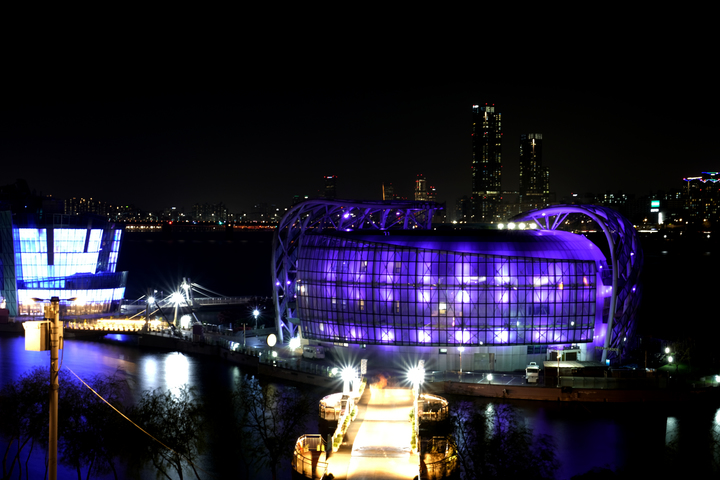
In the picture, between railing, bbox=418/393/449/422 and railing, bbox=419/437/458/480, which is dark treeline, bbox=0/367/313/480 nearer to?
railing, bbox=418/393/449/422

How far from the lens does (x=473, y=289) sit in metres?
78.6

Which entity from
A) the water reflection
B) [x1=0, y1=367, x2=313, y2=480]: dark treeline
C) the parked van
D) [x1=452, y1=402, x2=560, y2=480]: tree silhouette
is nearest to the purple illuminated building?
the parked van

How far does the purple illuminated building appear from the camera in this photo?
3088 inches

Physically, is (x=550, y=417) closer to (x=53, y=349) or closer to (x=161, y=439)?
(x=161, y=439)

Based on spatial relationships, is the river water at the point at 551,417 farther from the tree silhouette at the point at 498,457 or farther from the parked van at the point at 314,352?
the parked van at the point at 314,352

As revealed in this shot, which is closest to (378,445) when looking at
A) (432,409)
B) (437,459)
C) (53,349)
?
(437,459)

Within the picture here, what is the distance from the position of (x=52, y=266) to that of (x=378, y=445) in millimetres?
99997

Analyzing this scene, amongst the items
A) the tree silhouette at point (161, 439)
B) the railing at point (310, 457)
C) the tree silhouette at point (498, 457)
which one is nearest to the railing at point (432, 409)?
the tree silhouette at point (498, 457)

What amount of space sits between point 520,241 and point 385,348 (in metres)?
19.2

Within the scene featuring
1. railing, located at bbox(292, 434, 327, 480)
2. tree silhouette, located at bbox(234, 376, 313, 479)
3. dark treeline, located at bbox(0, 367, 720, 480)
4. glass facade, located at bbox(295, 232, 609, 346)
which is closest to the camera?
railing, located at bbox(292, 434, 327, 480)

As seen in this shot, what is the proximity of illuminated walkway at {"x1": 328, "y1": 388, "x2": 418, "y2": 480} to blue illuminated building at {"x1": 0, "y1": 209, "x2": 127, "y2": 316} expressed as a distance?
8579 centimetres

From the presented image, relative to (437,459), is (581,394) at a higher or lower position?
lower

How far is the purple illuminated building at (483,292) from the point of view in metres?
78.4

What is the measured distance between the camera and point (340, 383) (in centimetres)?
7388
